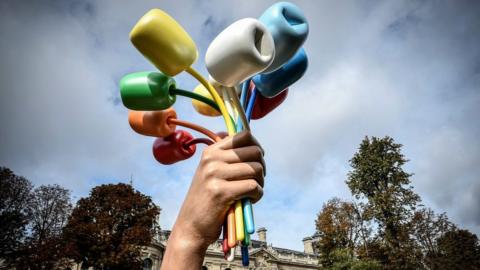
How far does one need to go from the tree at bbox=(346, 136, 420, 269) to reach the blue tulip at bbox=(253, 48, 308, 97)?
18.5m

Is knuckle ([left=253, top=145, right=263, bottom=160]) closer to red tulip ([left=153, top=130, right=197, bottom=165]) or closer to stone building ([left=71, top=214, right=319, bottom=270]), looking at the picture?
red tulip ([left=153, top=130, right=197, bottom=165])

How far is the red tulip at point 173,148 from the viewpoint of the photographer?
9.82 ft

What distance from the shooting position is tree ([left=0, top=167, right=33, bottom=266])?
2269 centimetres

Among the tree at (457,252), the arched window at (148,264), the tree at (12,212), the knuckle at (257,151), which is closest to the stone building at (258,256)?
the arched window at (148,264)

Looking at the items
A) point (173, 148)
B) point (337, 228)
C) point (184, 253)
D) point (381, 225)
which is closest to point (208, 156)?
point (184, 253)

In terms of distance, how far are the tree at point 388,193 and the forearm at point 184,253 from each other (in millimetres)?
19127

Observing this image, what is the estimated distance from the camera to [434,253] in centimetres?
2336

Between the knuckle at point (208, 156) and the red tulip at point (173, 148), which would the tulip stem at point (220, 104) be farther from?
the red tulip at point (173, 148)

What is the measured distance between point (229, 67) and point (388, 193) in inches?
781

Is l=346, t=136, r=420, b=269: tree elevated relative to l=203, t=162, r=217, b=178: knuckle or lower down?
elevated

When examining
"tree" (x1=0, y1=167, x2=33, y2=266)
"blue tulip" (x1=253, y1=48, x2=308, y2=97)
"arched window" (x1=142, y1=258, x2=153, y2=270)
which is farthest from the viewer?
"arched window" (x1=142, y1=258, x2=153, y2=270)

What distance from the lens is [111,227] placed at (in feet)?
71.8

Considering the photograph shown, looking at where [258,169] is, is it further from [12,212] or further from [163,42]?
[12,212]

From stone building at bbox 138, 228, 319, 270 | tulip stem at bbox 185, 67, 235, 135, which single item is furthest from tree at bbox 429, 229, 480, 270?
tulip stem at bbox 185, 67, 235, 135
